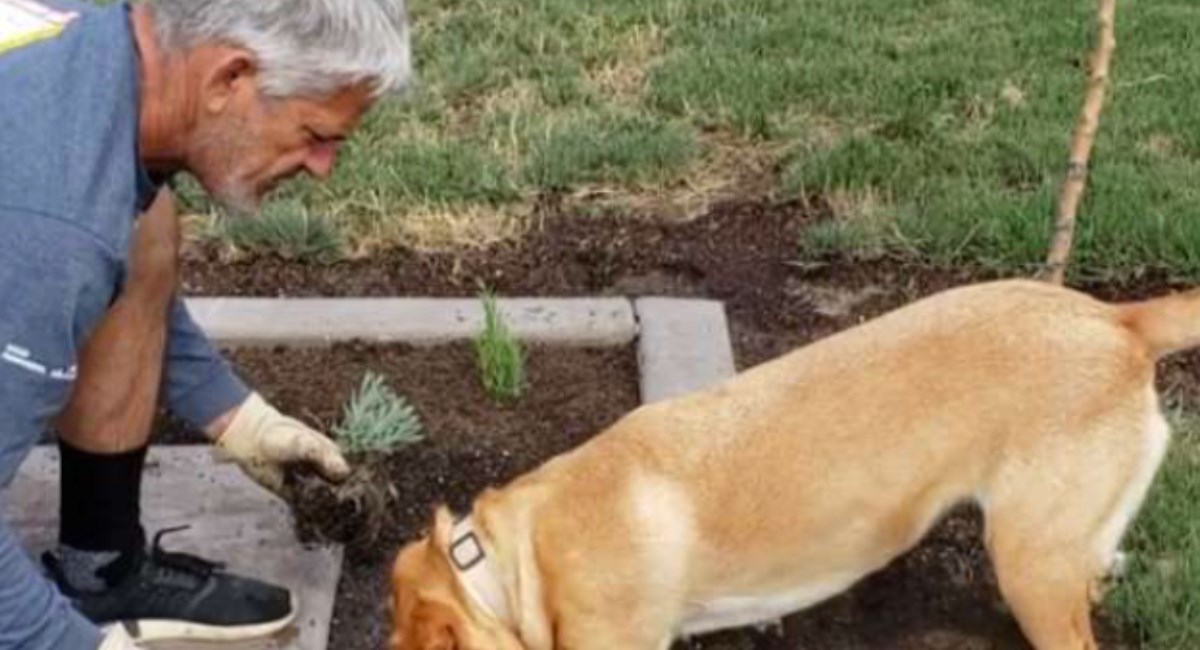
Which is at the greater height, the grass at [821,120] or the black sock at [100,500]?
the black sock at [100,500]

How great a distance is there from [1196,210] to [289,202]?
97.5 inches

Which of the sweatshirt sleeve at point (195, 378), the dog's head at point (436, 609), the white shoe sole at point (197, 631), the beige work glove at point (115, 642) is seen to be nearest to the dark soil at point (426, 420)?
the white shoe sole at point (197, 631)

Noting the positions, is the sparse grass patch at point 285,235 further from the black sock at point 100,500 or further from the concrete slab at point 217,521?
the black sock at point 100,500

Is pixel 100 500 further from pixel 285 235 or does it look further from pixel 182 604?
pixel 285 235

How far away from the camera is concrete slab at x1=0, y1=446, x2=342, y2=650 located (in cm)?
407

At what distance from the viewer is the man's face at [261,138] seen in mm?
3033

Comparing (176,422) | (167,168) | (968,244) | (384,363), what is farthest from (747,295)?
(167,168)

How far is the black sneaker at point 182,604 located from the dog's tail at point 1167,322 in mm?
1677

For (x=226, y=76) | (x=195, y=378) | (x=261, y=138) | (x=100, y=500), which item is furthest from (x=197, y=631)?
(x=226, y=76)

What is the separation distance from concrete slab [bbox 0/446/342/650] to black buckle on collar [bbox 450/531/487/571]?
21.6 inches

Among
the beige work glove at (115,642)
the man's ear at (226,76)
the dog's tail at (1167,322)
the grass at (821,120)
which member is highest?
the man's ear at (226,76)

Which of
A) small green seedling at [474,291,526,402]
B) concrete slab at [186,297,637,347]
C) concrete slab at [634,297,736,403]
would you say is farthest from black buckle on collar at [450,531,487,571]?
concrete slab at [186,297,637,347]

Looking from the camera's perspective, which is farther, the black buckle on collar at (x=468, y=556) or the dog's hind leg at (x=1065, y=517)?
the dog's hind leg at (x=1065, y=517)

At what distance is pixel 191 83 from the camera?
3.03 meters
